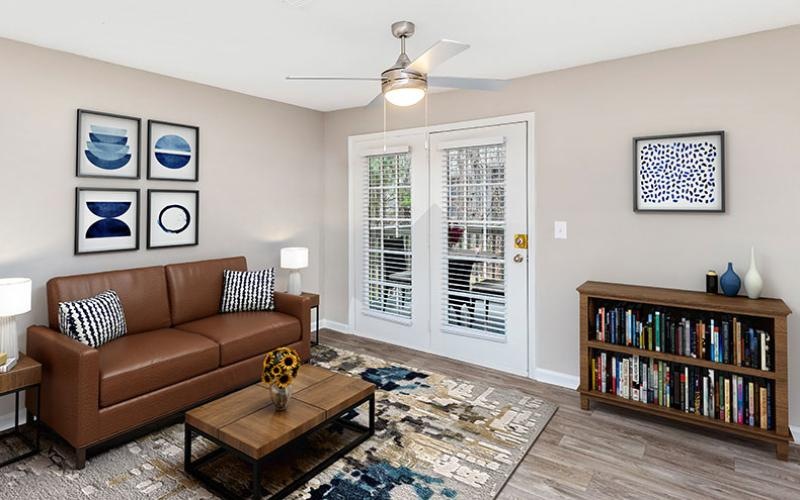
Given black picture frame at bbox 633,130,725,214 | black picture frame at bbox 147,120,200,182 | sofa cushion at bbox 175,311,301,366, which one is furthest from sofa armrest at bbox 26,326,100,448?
black picture frame at bbox 633,130,725,214

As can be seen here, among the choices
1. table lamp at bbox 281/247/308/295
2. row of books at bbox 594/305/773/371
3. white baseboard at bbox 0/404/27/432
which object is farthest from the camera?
table lamp at bbox 281/247/308/295

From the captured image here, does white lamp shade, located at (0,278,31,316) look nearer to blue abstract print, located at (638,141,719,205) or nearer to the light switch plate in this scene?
the light switch plate

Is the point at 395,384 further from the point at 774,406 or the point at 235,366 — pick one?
the point at 774,406

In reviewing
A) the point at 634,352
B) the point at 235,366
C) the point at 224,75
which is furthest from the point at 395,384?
the point at 224,75

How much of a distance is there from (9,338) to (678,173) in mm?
4301

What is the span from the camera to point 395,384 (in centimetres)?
364

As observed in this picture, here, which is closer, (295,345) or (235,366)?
(235,366)

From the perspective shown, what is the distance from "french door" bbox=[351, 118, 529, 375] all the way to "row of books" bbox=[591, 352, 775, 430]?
867 millimetres

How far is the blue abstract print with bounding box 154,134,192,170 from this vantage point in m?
3.72

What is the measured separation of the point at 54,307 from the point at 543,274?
354 cm

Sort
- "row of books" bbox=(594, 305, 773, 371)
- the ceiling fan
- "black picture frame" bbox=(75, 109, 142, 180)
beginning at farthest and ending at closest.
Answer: "black picture frame" bbox=(75, 109, 142, 180)
"row of books" bbox=(594, 305, 773, 371)
the ceiling fan

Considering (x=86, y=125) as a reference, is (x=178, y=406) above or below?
below

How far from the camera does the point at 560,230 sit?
3623mm

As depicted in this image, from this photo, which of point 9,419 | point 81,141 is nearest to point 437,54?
point 81,141
